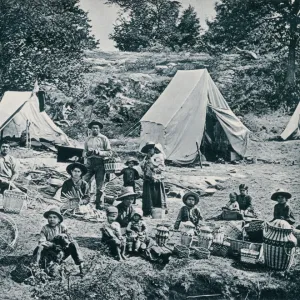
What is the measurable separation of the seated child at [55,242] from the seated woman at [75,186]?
1.55 m

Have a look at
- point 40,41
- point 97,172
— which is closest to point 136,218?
point 97,172

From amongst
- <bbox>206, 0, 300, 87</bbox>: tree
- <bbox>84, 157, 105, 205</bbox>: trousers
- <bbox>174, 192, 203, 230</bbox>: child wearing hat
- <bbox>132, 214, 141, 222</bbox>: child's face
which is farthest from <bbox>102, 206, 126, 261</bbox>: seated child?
<bbox>206, 0, 300, 87</bbox>: tree

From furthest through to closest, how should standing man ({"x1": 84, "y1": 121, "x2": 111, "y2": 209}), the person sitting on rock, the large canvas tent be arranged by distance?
the large canvas tent, standing man ({"x1": 84, "y1": 121, "x2": 111, "y2": 209}), the person sitting on rock

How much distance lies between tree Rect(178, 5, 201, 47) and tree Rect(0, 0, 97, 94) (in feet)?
9.44

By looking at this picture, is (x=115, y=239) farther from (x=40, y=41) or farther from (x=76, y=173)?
(x=40, y=41)

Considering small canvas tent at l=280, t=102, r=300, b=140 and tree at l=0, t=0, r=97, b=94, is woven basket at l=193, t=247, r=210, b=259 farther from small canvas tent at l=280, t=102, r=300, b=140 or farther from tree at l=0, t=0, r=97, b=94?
small canvas tent at l=280, t=102, r=300, b=140

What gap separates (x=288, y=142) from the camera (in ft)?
44.7

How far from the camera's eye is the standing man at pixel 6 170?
7.61 metres

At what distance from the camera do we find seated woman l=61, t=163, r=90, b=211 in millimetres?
7129

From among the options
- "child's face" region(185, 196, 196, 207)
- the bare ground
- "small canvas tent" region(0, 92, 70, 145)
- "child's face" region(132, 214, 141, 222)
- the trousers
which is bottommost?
the bare ground

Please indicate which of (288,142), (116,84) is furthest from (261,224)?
(116,84)

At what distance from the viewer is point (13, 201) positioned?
23.6 ft

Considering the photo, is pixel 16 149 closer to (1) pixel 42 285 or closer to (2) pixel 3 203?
(2) pixel 3 203

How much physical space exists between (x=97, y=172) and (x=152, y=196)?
945 mm
